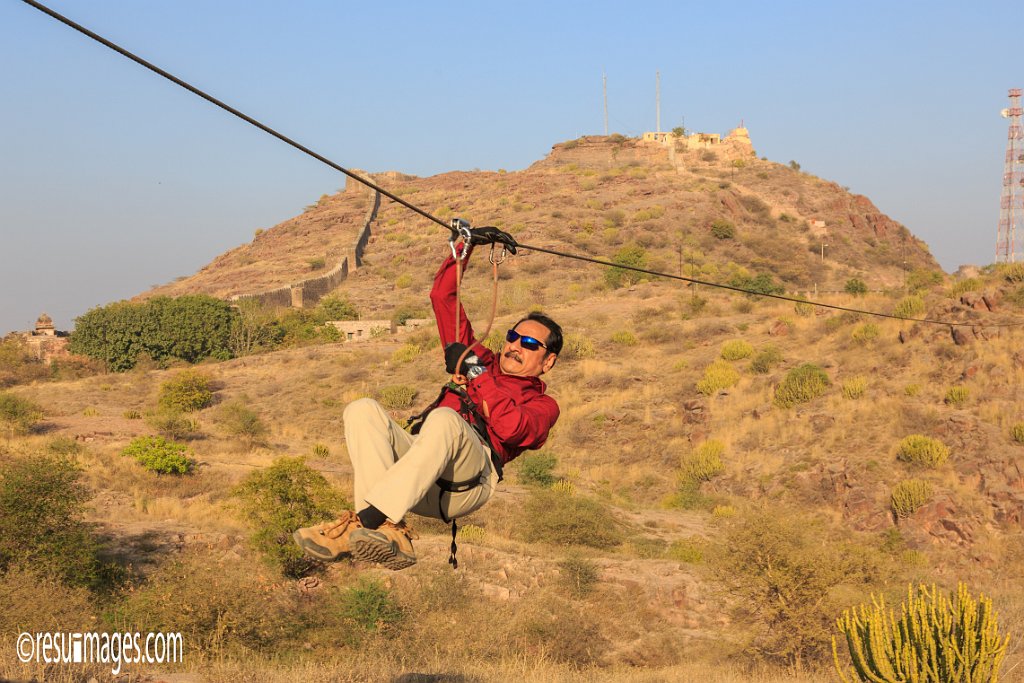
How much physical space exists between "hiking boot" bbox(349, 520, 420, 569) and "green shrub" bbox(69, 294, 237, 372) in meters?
62.8

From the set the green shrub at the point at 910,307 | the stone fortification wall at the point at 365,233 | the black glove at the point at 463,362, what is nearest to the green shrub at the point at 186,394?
the green shrub at the point at 910,307

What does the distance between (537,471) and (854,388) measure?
13.6m

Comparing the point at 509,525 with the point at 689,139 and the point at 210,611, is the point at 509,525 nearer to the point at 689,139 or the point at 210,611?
the point at 210,611

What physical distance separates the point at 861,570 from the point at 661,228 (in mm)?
81392

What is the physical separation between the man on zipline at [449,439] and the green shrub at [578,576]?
1798 centimetres

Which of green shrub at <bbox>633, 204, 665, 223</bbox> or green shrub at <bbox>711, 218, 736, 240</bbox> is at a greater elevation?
green shrub at <bbox>633, 204, 665, 223</bbox>

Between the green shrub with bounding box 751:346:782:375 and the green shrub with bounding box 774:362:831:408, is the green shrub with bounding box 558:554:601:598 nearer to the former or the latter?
the green shrub with bounding box 774:362:831:408

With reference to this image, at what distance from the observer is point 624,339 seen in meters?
51.9

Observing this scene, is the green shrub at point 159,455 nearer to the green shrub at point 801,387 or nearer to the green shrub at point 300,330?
the green shrub at point 801,387

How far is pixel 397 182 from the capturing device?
151500 millimetres

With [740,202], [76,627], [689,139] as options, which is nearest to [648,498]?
[76,627]

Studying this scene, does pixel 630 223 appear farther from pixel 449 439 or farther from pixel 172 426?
pixel 449 439

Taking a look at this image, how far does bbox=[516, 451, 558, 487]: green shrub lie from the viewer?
3453 cm

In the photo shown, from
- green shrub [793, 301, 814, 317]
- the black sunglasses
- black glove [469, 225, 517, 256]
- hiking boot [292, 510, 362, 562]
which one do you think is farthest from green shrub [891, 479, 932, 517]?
hiking boot [292, 510, 362, 562]
